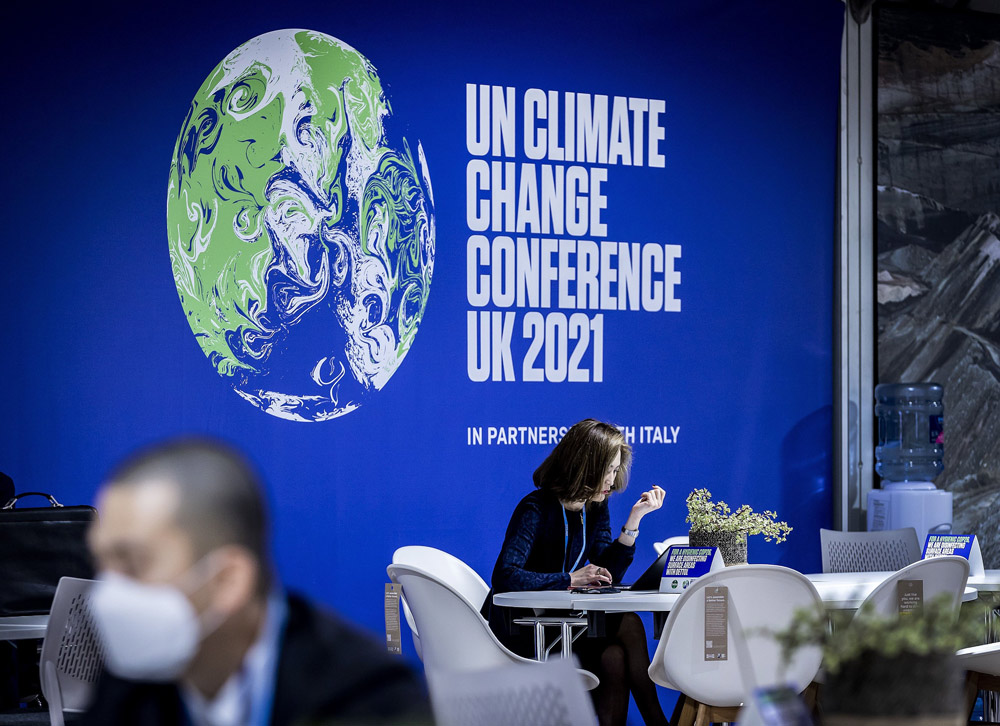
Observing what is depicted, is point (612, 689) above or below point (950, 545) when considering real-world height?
below

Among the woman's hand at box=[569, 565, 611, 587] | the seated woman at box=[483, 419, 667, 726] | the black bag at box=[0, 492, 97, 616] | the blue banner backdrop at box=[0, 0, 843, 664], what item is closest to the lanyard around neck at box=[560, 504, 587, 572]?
the seated woman at box=[483, 419, 667, 726]

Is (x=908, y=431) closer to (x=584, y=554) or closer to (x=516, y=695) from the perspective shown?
(x=584, y=554)

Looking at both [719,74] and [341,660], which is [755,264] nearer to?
[719,74]

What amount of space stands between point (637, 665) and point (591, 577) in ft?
1.42

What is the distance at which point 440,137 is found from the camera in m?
5.62

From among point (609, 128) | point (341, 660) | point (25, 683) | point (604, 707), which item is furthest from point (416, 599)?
point (609, 128)

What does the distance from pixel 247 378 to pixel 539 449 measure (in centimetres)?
150

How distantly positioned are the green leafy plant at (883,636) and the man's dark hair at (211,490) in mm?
673

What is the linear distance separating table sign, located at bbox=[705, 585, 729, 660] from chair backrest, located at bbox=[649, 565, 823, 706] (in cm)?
1

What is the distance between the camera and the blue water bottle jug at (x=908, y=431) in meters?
6.18

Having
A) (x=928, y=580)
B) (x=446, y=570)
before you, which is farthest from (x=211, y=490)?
(x=446, y=570)

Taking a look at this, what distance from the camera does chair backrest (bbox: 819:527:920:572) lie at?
17.2ft

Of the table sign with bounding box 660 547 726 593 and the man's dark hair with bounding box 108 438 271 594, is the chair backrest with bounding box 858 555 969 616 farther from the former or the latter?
the man's dark hair with bounding box 108 438 271 594

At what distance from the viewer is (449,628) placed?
11.8 ft
